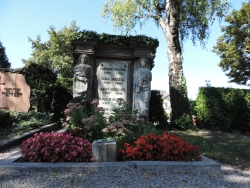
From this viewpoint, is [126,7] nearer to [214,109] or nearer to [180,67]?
[180,67]

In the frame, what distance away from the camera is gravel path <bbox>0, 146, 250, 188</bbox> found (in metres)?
3.07

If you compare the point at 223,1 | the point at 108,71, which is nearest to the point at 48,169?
the point at 108,71

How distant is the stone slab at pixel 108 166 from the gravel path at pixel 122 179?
7cm

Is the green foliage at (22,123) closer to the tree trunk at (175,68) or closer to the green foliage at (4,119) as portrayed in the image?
the green foliage at (4,119)

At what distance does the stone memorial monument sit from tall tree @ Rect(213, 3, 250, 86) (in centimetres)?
1574

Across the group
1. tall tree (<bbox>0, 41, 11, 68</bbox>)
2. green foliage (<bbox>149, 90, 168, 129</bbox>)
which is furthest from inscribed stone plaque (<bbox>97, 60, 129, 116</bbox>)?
tall tree (<bbox>0, 41, 11, 68</bbox>)

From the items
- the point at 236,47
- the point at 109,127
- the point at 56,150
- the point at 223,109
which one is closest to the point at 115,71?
the point at 109,127

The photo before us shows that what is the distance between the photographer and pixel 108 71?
7922mm

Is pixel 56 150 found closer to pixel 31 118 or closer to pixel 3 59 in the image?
pixel 31 118

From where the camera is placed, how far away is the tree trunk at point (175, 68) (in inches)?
392

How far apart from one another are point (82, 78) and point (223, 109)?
25.0 ft

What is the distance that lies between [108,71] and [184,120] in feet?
13.3

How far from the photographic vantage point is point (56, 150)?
12.2 feet

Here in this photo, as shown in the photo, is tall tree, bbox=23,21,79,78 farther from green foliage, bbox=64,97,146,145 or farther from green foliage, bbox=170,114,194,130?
green foliage, bbox=64,97,146,145
